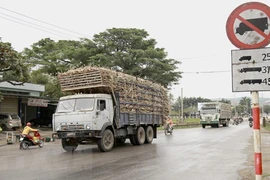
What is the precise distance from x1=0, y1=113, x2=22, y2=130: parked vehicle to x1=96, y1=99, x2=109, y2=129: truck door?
Answer: 18.9 metres

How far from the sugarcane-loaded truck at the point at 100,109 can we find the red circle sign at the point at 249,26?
8.96m

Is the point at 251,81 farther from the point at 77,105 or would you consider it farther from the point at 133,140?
the point at 133,140

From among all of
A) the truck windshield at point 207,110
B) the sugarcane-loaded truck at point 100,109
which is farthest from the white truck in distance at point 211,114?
the sugarcane-loaded truck at point 100,109

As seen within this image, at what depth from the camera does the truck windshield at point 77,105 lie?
42.9ft

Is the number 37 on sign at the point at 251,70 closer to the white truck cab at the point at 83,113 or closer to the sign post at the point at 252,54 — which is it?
the sign post at the point at 252,54

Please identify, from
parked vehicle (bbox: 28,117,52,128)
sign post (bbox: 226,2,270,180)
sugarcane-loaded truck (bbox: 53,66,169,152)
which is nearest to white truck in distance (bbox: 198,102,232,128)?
parked vehicle (bbox: 28,117,52,128)

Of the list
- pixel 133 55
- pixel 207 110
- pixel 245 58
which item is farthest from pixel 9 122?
pixel 245 58

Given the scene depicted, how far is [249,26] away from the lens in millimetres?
4277

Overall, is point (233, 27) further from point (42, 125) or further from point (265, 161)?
point (42, 125)

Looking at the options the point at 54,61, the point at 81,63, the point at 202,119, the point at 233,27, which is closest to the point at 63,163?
the point at 233,27

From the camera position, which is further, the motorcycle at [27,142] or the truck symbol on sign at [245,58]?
the motorcycle at [27,142]

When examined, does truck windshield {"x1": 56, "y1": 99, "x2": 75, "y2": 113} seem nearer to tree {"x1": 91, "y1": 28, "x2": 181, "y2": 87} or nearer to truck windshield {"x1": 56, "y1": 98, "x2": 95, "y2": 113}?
truck windshield {"x1": 56, "y1": 98, "x2": 95, "y2": 113}

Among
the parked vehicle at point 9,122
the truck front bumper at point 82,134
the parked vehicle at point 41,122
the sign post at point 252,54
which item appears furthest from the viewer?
the parked vehicle at point 41,122

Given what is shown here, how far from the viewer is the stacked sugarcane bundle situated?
13.7 metres
